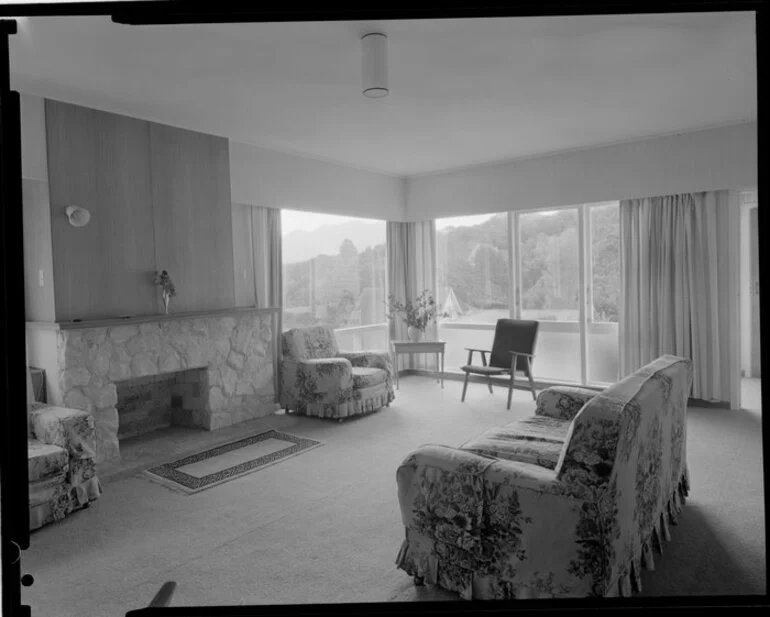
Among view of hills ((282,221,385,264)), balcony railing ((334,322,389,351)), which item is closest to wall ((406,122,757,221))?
view of hills ((282,221,385,264))

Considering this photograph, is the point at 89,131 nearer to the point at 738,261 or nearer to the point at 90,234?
the point at 90,234

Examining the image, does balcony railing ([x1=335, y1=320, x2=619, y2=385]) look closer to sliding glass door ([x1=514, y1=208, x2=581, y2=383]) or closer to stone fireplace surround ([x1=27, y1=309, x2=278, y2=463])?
sliding glass door ([x1=514, y1=208, x2=581, y2=383])

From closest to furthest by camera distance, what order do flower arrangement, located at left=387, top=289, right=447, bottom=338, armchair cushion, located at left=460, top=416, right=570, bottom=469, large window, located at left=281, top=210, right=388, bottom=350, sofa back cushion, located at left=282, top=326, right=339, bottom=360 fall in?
armchair cushion, located at left=460, top=416, right=570, bottom=469, sofa back cushion, located at left=282, top=326, right=339, bottom=360, large window, located at left=281, top=210, right=388, bottom=350, flower arrangement, located at left=387, top=289, right=447, bottom=338

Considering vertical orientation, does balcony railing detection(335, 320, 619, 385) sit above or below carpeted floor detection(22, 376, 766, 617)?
above

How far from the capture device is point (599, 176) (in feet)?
16.8

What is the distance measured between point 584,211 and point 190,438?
431 cm

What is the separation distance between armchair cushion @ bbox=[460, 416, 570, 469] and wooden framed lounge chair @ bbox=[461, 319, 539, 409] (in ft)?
6.65

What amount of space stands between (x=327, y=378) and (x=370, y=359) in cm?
73

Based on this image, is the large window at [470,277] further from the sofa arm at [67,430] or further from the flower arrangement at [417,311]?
the sofa arm at [67,430]

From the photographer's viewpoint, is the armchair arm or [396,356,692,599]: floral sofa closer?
[396,356,692,599]: floral sofa

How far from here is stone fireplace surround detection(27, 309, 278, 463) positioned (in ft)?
11.1

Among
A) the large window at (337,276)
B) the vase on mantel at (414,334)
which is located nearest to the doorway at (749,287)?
the vase on mantel at (414,334)

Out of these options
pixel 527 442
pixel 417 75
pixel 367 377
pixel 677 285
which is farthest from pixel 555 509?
pixel 677 285

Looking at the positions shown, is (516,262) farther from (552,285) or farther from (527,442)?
(527,442)
